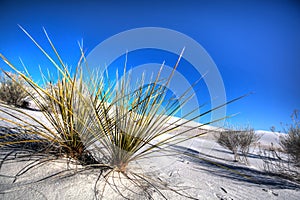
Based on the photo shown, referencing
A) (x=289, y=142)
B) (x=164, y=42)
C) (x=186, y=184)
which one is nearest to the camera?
(x=186, y=184)

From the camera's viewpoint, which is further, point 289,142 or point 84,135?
point 289,142

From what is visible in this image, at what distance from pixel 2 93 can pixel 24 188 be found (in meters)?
6.09

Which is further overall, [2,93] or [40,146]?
[2,93]

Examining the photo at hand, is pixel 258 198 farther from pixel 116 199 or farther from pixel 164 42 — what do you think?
pixel 164 42

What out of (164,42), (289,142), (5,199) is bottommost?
(5,199)

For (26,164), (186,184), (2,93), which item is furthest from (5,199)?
(2,93)

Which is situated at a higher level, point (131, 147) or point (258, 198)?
point (131, 147)

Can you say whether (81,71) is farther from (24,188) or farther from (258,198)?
(258,198)

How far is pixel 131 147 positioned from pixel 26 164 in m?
0.61

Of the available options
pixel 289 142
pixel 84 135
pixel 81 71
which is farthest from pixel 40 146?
pixel 289 142

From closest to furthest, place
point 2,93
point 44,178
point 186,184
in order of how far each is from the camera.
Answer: point 44,178 → point 186,184 → point 2,93

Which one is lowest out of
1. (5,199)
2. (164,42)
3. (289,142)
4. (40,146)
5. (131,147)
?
(5,199)

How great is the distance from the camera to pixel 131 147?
0.95m

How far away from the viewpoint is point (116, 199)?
0.74 metres
